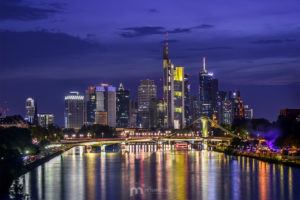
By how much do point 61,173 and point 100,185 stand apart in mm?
15995

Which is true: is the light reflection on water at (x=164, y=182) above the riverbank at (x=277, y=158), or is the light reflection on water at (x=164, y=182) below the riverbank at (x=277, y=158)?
below

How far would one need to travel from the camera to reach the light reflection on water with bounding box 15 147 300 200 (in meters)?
58.8

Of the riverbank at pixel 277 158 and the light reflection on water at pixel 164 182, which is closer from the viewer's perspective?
the light reflection on water at pixel 164 182

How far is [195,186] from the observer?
65.8 metres

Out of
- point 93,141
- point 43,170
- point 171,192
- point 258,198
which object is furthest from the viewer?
point 93,141

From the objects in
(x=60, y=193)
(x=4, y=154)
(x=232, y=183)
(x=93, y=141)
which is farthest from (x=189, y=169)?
(x=93, y=141)

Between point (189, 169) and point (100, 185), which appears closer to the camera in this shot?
point (100, 185)

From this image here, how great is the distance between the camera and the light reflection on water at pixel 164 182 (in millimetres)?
58781

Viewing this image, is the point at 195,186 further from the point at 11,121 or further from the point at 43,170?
the point at 11,121

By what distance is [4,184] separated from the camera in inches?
2341

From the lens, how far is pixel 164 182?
70062 mm

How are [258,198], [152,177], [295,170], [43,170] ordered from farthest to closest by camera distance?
[43,170] → [295,170] → [152,177] → [258,198]

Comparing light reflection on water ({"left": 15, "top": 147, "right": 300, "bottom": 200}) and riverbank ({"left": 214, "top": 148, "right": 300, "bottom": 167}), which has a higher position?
riverbank ({"left": 214, "top": 148, "right": 300, "bottom": 167})

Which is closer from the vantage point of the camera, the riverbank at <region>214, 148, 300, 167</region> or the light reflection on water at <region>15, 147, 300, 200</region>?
the light reflection on water at <region>15, 147, 300, 200</region>
